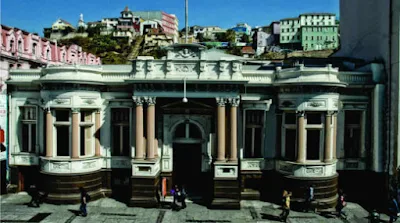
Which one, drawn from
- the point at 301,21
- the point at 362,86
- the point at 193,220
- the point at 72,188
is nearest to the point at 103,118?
the point at 72,188

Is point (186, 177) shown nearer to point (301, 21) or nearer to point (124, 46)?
point (124, 46)

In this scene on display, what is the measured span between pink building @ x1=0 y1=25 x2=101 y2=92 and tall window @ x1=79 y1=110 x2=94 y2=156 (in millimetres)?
3223

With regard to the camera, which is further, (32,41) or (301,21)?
(301,21)

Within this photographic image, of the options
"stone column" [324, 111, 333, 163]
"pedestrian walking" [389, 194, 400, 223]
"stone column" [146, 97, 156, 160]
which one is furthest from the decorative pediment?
"pedestrian walking" [389, 194, 400, 223]

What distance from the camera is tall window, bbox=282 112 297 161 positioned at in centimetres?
1980

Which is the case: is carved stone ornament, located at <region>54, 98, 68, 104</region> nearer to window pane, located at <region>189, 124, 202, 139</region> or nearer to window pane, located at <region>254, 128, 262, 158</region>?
window pane, located at <region>189, 124, 202, 139</region>

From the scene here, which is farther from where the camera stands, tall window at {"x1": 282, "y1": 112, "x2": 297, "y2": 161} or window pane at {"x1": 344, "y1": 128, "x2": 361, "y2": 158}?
window pane at {"x1": 344, "y1": 128, "x2": 361, "y2": 158}

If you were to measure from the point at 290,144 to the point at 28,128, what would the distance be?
15.9m

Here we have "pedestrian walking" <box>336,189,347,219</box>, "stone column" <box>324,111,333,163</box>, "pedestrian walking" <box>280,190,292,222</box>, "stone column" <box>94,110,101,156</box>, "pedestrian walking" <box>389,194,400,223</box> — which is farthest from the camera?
"stone column" <box>94,110,101,156</box>

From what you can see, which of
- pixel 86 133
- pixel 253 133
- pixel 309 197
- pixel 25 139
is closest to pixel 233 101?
pixel 253 133

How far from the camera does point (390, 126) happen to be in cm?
1953

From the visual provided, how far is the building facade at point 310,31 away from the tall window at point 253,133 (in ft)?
325

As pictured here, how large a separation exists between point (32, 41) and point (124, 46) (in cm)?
8800

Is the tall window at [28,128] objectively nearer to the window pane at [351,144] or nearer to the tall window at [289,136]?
the tall window at [289,136]
